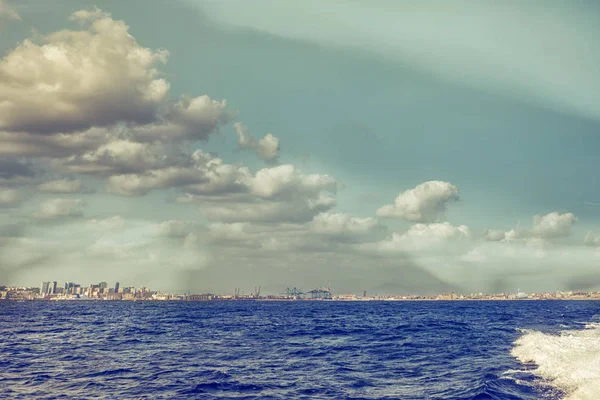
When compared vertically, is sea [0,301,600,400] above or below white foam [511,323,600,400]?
below

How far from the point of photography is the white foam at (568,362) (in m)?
23.8

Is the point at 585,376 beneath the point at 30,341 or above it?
above

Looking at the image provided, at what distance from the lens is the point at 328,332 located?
6066cm

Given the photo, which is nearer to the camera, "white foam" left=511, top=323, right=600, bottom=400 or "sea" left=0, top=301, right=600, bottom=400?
"white foam" left=511, top=323, right=600, bottom=400

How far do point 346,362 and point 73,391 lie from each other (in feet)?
65.2

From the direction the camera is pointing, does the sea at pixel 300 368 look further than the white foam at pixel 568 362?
Yes

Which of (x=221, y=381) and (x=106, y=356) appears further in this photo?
(x=106, y=356)

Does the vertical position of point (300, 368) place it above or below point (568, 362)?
below

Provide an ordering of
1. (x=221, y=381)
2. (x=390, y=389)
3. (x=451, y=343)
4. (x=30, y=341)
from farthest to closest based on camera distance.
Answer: (x=30, y=341) < (x=451, y=343) < (x=221, y=381) < (x=390, y=389)

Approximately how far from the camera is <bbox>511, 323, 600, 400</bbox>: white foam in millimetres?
23750

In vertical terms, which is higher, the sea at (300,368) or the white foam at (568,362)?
the white foam at (568,362)

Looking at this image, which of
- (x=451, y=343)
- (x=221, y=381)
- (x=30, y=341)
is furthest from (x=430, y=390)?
(x=30, y=341)

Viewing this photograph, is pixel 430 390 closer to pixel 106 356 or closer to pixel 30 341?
pixel 106 356

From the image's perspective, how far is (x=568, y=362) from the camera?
3109cm
